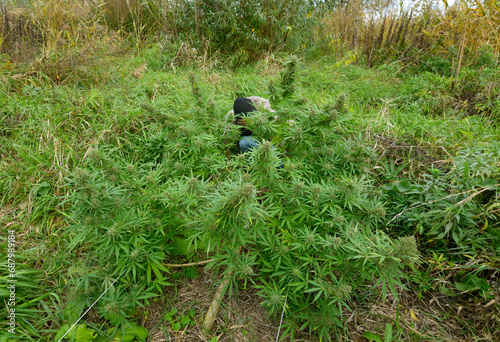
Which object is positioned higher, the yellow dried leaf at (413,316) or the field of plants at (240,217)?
the field of plants at (240,217)

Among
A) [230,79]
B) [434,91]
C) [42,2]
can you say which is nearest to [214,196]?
[230,79]

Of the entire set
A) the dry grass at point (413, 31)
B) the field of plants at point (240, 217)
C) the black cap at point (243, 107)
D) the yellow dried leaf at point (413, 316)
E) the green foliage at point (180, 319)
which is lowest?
the green foliage at point (180, 319)

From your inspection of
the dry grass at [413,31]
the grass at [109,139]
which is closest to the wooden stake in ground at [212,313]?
the grass at [109,139]

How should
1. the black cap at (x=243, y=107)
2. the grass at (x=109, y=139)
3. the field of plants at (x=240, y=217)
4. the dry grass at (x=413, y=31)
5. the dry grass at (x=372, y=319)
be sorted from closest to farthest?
the field of plants at (x=240, y=217) < the dry grass at (x=372, y=319) < the grass at (x=109, y=139) < the black cap at (x=243, y=107) < the dry grass at (x=413, y=31)

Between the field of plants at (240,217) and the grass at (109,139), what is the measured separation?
0.7 inches

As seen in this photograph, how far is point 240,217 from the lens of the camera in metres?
1.32

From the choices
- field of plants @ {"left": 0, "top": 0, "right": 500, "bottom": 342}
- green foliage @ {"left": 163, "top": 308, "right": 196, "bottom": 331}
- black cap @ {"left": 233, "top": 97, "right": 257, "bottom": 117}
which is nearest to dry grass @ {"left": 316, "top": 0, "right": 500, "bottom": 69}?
field of plants @ {"left": 0, "top": 0, "right": 500, "bottom": 342}

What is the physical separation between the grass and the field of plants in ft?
0.06

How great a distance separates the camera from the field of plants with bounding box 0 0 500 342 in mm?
1470

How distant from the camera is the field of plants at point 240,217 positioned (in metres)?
1.47

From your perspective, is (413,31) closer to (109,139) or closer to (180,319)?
(109,139)

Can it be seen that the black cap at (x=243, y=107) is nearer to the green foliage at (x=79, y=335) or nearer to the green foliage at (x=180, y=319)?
the green foliage at (x=180, y=319)

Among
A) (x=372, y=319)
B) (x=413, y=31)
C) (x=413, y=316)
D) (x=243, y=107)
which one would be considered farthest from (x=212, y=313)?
(x=413, y=31)

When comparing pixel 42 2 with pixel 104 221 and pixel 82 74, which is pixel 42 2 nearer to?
pixel 82 74
